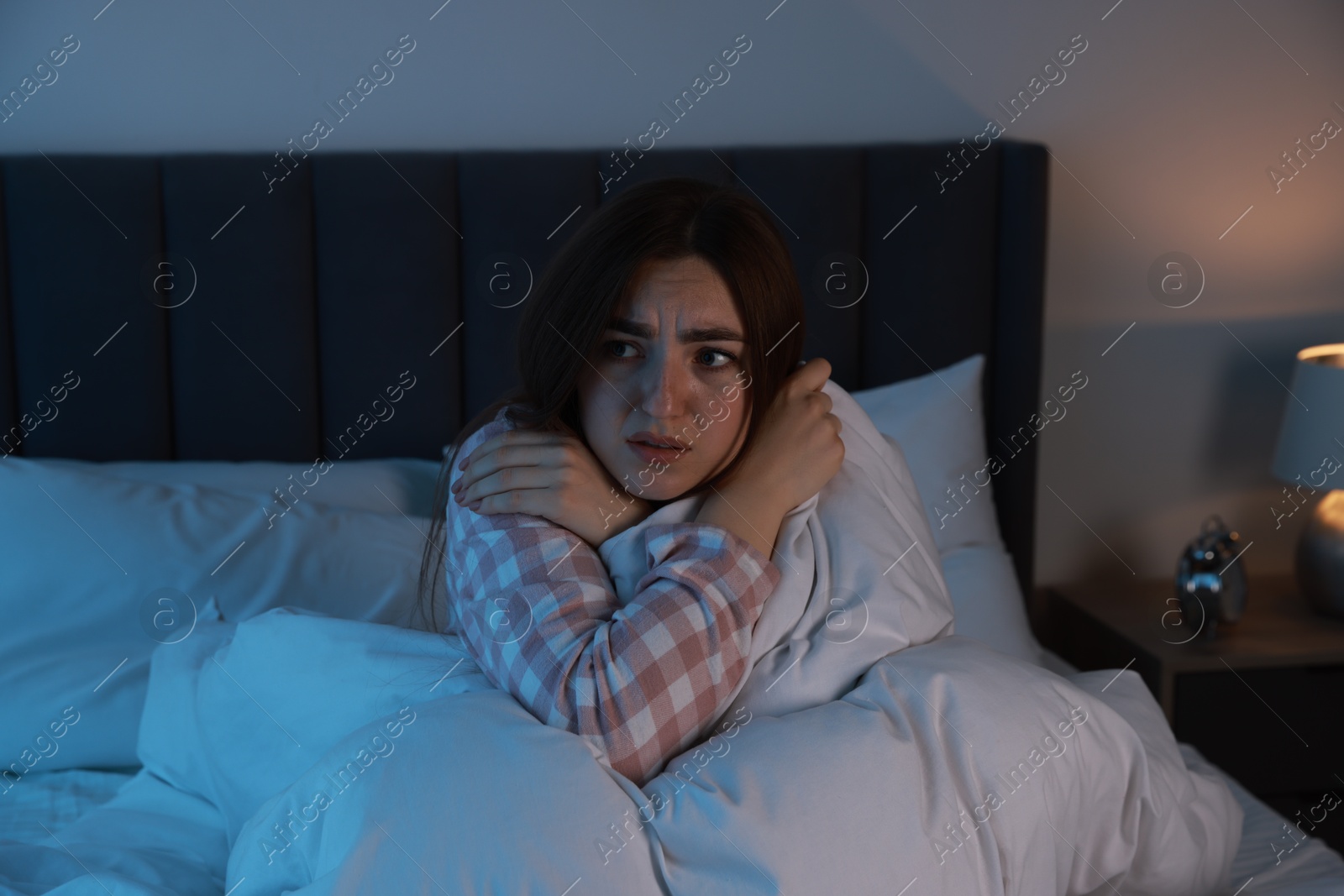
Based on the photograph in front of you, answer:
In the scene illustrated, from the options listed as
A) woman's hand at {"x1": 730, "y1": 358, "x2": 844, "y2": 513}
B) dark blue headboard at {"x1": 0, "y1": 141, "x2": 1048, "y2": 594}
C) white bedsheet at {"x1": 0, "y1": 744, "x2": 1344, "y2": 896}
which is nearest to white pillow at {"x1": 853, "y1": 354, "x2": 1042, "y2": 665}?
dark blue headboard at {"x1": 0, "y1": 141, "x2": 1048, "y2": 594}

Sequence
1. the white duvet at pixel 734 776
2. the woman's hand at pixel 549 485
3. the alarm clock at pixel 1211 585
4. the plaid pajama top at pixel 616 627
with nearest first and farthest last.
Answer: the white duvet at pixel 734 776 → the plaid pajama top at pixel 616 627 → the woman's hand at pixel 549 485 → the alarm clock at pixel 1211 585

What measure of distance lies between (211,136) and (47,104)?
274 mm

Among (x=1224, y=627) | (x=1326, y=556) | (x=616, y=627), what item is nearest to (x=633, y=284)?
(x=616, y=627)

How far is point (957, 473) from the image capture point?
184 centimetres

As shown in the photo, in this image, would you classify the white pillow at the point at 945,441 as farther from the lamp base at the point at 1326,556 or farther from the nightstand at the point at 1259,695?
the lamp base at the point at 1326,556

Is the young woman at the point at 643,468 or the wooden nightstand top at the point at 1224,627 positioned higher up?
the young woman at the point at 643,468

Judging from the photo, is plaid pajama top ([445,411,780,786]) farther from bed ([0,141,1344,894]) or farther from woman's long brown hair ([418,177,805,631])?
bed ([0,141,1344,894])

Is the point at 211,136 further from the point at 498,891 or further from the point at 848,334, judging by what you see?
the point at 498,891

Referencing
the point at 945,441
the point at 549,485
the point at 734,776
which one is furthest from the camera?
the point at 945,441

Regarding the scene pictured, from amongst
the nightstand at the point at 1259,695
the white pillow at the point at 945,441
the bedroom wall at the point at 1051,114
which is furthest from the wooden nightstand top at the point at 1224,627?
the white pillow at the point at 945,441

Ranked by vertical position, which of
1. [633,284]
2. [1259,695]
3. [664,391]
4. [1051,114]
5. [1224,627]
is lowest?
[1259,695]

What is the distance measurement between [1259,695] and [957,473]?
2.15 ft

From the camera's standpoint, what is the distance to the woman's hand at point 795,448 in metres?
1.04

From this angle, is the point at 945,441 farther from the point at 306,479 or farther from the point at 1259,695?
the point at 306,479
